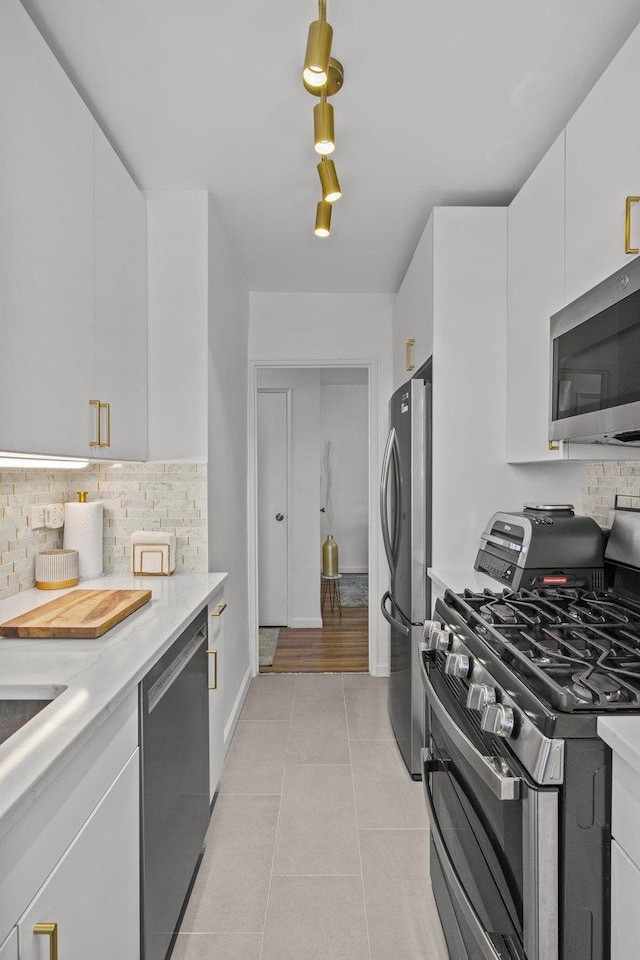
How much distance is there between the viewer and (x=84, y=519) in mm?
2244

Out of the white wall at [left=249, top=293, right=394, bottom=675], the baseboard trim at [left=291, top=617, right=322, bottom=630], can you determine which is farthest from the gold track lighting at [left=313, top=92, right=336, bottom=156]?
the baseboard trim at [left=291, top=617, right=322, bottom=630]

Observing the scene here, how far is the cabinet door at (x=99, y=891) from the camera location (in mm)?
871

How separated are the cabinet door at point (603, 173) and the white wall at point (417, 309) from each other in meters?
0.78

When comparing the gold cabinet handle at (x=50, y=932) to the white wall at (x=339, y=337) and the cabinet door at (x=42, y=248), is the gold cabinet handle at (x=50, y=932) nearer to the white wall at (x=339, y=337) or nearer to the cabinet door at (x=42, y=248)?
the cabinet door at (x=42, y=248)

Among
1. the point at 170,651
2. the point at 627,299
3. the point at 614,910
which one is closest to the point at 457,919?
the point at 614,910

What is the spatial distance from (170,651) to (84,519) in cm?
89

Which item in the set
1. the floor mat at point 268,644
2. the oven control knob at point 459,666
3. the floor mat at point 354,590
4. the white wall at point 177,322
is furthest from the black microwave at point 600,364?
the floor mat at point 354,590

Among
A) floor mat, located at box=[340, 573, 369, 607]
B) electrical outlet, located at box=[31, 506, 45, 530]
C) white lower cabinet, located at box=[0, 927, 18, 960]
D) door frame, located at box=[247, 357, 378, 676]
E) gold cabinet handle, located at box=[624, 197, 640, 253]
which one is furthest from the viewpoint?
floor mat, located at box=[340, 573, 369, 607]

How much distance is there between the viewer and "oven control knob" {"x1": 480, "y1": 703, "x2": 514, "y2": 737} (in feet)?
3.42

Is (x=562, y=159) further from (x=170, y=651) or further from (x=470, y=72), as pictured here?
(x=170, y=651)

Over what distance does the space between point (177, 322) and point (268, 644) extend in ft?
9.24

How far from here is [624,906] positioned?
893 millimetres

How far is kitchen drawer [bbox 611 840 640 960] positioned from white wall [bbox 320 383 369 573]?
6063 millimetres

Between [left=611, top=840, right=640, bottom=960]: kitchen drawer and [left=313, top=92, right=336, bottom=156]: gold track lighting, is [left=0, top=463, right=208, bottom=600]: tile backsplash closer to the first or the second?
[left=313, top=92, right=336, bottom=156]: gold track lighting
